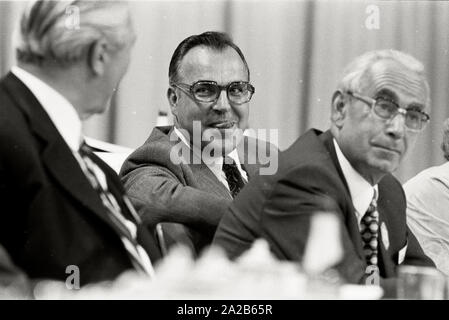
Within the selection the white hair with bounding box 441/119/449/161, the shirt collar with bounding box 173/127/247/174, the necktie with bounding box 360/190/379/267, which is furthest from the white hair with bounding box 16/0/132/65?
the white hair with bounding box 441/119/449/161

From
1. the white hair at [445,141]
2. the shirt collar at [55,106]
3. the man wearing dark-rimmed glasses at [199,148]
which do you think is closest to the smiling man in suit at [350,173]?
the man wearing dark-rimmed glasses at [199,148]

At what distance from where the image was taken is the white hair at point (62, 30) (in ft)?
3.80

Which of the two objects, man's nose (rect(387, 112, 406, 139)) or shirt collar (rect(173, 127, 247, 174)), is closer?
man's nose (rect(387, 112, 406, 139))

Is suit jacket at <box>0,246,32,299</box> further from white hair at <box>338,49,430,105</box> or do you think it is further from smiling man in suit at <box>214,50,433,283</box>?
white hair at <box>338,49,430,105</box>

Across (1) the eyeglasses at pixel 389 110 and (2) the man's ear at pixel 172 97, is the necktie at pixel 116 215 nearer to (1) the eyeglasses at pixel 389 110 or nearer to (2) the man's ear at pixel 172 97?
(2) the man's ear at pixel 172 97

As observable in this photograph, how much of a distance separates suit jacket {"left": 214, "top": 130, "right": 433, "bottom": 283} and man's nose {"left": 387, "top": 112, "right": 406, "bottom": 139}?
0.12 metres

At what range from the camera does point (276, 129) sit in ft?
5.13

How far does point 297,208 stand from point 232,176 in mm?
A: 321

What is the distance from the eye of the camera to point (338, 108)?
143cm

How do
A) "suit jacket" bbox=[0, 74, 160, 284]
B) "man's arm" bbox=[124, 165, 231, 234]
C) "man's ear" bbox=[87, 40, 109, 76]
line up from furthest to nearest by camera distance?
1. "man's arm" bbox=[124, 165, 231, 234]
2. "man's ear" bbox=[87, 40, 109, 76]
3. "suit jacket" bbox=[0, 74, 160, 284]

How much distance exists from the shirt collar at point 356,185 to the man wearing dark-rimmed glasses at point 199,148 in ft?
0.50

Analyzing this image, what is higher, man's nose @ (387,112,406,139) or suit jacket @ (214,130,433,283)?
man's nose @ (387,112,406,139)

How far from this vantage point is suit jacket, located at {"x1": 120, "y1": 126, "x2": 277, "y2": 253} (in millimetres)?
1497
